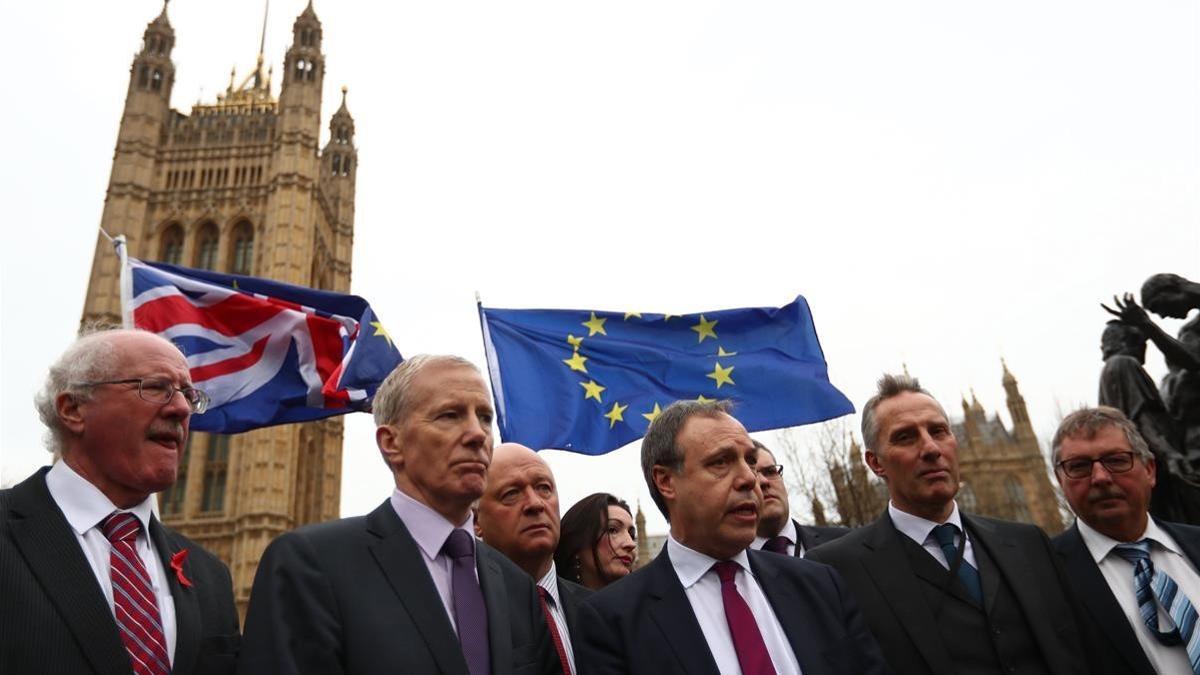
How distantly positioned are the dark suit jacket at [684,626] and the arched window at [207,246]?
4661 centimetres

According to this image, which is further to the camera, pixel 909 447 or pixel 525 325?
pixel 525 325

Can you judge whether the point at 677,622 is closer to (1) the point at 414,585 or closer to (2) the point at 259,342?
(1) the point at 414,585

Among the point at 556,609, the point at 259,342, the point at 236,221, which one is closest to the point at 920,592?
the point at 556,609

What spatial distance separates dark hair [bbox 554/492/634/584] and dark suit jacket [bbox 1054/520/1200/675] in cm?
230

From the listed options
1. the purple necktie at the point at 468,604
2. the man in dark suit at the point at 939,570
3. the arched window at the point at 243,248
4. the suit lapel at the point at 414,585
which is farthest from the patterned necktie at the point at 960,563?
the arched window at the point at 243,248

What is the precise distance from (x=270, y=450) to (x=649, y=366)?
123ft

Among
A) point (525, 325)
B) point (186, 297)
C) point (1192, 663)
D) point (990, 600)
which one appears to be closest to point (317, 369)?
point (186, 297)

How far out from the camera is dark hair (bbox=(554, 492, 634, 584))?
4598 millimetres

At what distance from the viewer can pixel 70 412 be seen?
9.13ft

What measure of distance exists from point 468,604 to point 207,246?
158ft

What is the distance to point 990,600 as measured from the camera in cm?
308

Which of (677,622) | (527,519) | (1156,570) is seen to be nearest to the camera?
(677,622)

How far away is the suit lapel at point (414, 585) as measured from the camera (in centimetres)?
231

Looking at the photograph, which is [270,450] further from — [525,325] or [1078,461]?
[1078,461]
